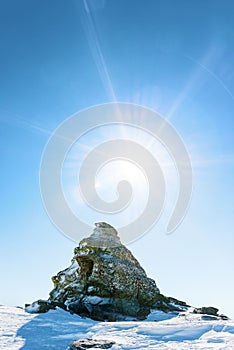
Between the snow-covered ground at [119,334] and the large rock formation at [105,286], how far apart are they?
6.05m

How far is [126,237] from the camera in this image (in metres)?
31.4

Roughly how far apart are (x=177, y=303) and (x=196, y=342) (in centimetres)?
1831

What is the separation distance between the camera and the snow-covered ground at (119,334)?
13283mm

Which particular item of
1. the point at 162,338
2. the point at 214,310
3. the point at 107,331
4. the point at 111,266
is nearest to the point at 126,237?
the point at 111,266

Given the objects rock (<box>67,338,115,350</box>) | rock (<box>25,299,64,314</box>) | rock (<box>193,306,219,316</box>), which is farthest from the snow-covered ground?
rock (<box>193,306,219,316</box>)

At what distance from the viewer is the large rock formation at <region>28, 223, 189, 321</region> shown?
26.3 m

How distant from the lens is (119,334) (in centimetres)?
1569

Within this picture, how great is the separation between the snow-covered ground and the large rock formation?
6046 mm

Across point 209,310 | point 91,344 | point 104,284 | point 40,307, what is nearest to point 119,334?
point 91,344

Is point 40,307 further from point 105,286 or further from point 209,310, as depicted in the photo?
point 209,310

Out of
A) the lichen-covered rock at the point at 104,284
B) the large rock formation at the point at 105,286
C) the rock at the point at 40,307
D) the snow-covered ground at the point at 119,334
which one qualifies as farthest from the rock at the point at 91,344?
the lichen-covered rock at the point at 104,284

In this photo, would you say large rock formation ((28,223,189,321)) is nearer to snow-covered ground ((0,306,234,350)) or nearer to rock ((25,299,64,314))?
rock ((25,299,64,314))

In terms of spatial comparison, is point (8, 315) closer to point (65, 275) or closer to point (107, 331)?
point (107, 331)

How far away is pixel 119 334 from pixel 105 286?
13.2 metres
